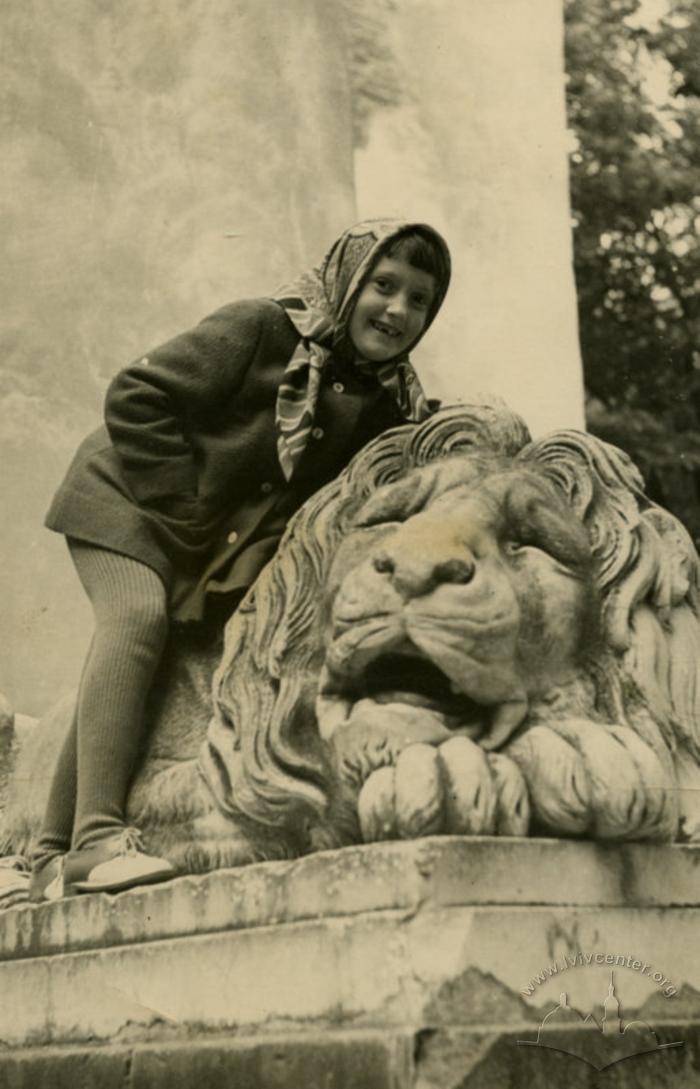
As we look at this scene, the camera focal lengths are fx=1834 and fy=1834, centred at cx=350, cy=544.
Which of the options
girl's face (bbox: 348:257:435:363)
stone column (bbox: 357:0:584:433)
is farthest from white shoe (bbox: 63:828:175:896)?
stone column (bbox: 357:0:584:433)

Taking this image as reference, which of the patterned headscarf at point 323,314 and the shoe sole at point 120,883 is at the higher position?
the patterned headscarf at point 323,314

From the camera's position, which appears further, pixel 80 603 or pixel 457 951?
pixel 80 603

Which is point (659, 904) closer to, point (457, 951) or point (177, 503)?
point (457, 951)

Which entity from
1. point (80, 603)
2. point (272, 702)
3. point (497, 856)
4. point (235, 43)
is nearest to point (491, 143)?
point (235, 43)

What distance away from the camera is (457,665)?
3338mm

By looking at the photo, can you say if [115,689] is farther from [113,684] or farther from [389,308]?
[389,308]

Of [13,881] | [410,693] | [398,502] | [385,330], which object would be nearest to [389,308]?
[385,330]

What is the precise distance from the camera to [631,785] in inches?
128

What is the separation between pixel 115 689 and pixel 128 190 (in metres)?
4.27

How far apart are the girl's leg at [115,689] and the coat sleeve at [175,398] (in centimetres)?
20

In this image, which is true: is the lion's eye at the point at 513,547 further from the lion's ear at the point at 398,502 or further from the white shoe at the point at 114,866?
the white shoe at the point at 114,866

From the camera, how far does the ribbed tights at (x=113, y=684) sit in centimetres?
394

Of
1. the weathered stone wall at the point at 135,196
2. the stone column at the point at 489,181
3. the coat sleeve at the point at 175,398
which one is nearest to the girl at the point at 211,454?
the coat sleeve at the point at 175,398

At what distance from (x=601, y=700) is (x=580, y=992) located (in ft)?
2.11
